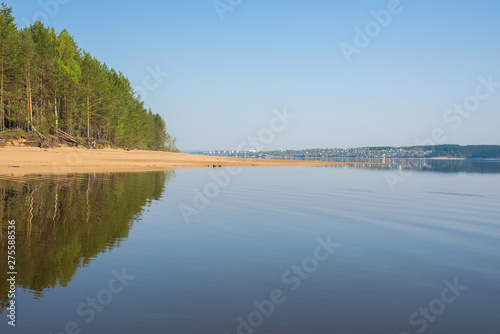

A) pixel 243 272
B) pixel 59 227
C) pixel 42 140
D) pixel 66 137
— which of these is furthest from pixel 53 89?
pixel 243 272

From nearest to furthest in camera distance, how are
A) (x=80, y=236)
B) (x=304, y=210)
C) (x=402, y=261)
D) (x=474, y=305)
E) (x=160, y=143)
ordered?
1. (x=474, y=305)
2. (x=402, y=261)
3. (x=80, y=236)
4. (x=304, y=210)
5. (x=160, y=143)

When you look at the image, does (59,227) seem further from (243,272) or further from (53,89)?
(53,89)

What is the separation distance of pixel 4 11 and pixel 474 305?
69.0 meters

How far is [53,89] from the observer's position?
227 ft

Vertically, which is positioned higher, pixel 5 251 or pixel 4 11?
pixel 4 11

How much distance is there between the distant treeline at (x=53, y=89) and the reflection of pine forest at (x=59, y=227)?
42180 mm

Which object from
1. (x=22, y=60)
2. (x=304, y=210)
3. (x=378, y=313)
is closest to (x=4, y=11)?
(x=22, y=60)

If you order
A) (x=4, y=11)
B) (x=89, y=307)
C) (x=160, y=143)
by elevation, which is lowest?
(x=89, y=307)

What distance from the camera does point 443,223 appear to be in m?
17.4

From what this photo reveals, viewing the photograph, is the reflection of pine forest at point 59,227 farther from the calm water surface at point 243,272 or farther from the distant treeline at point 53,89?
the distant treeline at point 53,89

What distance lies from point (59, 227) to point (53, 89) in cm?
6610

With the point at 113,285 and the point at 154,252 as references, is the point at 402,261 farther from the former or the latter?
the point at 113,285

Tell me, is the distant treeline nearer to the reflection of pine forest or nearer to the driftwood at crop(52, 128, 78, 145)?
the driftwood at crop(52, 128, 78, 145)

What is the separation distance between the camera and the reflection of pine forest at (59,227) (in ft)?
27.2
